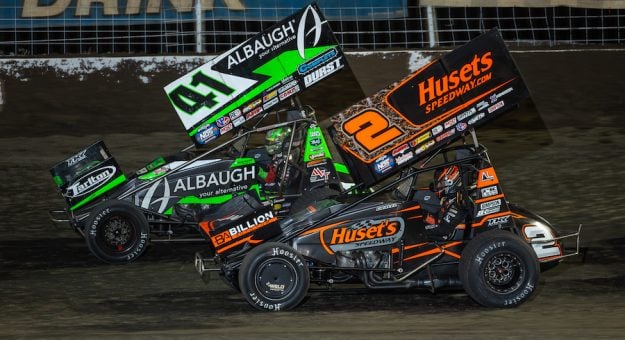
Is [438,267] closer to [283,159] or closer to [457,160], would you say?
[457,160]

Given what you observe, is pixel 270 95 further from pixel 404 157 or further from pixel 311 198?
pixel 404 157

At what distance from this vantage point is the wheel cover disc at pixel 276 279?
8.54 m

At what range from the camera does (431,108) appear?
28.2ft

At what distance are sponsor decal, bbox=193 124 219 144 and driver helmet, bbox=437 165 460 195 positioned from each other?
308 cm

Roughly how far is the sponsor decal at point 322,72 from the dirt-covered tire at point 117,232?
223 cm

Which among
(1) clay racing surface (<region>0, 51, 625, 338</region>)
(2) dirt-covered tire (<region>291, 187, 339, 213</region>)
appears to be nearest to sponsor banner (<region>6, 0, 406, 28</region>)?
(1) clay racing surface (<region>0, 51, 625, 338</region>)

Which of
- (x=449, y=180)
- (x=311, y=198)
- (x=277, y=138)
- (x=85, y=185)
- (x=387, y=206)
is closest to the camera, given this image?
(x=387, y=206)

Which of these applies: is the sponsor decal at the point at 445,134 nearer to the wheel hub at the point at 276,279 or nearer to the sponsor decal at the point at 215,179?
Answer: the wheel hub at the point at 276,279

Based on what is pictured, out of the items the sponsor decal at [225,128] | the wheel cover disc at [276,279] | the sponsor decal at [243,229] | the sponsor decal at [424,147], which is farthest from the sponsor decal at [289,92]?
the wheel cover disc at [276,279]


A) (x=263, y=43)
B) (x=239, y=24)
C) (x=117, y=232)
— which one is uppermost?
(x=239, y=24)

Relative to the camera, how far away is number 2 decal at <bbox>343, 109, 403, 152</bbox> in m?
8.64

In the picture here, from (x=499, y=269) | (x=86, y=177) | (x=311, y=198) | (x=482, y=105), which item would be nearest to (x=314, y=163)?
(x=311, y=198)

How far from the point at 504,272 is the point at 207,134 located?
13.4 feet

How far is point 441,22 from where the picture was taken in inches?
615
